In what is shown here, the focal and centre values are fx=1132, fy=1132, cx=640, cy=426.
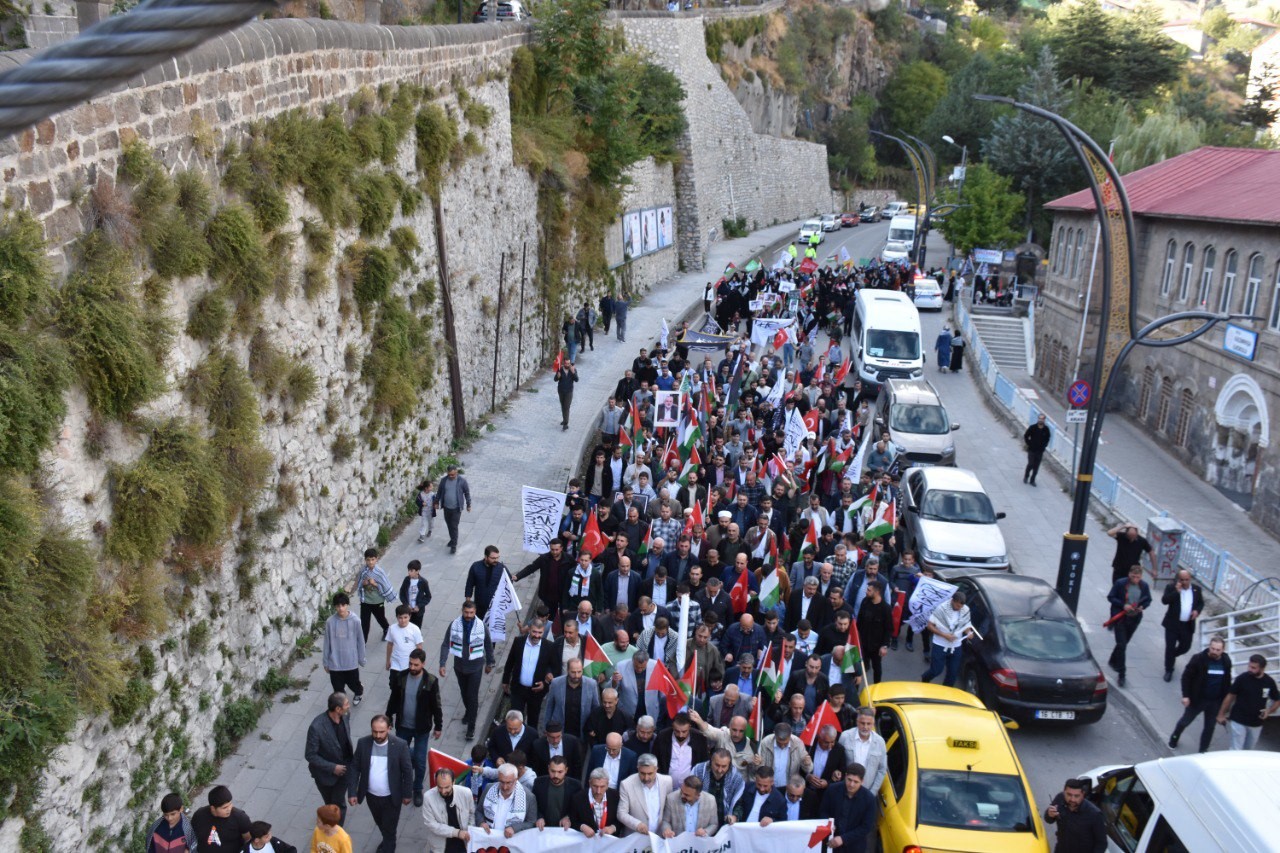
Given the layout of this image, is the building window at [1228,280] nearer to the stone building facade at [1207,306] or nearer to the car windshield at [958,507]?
the stone building facade at [1207,306]

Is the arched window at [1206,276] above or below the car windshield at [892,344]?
above

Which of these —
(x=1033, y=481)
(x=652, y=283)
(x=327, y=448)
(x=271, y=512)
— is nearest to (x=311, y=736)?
(x=271, y=512)

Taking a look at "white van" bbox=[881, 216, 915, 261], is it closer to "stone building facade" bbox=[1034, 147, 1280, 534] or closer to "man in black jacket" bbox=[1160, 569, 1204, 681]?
"stone building facade" bbox=[1034, 147, 1280, 534]

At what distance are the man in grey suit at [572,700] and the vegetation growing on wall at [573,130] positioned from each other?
1703cm

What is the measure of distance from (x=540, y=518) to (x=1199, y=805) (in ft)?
24.9

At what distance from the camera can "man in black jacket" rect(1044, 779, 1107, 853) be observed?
8.19 m

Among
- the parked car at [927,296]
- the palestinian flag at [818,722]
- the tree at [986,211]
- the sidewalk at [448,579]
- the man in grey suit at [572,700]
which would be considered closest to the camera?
the palestinian flag at [818,722]

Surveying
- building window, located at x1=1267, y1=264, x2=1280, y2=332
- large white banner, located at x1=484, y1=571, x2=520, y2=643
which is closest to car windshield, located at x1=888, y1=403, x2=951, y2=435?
building window, located at x1=1267, y1=264, x2=1280, y2=332

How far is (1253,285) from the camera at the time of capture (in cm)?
2356

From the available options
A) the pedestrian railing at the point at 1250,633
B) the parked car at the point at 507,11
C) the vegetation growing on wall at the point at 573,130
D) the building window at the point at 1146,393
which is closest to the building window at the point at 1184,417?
the building window at the point at 1146,393

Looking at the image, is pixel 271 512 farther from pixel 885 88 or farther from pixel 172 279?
pixel 885 88

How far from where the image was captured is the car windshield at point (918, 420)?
2133cm

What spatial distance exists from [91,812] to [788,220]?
66.0m

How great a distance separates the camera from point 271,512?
1150 cm
